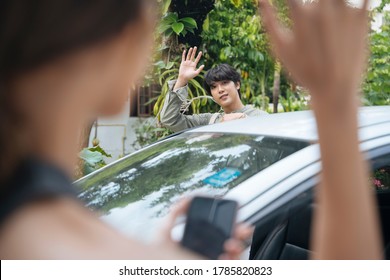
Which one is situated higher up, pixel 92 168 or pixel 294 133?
pixel 294 133

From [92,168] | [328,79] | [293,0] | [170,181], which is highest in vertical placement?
[293,0]

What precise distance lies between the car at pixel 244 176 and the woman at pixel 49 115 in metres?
0.80

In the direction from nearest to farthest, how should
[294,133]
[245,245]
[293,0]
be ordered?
[293,0]
[245,245]
[294,133]

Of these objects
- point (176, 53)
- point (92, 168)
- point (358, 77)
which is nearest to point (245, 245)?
point (358, 77)

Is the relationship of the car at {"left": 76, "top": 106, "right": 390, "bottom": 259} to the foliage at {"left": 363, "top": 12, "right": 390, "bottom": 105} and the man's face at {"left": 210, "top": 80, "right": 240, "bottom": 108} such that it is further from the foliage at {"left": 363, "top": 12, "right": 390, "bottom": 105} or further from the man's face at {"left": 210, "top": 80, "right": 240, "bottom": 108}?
the foliage at {"left": 363, "top": 12, "right": 390, "bottom": 105}

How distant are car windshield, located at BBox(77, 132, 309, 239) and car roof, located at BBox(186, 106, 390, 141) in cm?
4

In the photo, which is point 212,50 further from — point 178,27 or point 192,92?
point 178,27

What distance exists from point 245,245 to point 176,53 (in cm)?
363

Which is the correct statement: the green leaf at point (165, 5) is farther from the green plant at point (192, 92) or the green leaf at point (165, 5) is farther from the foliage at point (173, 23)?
the green plant at point (192, 92)

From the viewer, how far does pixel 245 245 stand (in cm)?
166

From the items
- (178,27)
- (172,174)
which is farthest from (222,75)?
(172,174)

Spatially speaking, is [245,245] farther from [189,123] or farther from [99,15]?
[189,123]

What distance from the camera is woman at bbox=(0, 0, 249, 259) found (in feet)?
1.85

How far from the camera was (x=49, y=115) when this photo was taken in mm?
586
